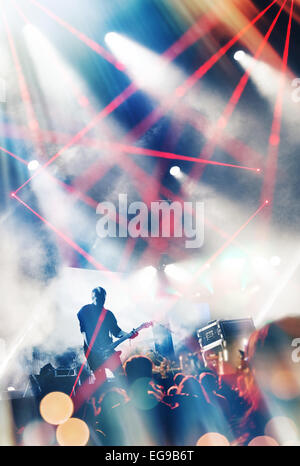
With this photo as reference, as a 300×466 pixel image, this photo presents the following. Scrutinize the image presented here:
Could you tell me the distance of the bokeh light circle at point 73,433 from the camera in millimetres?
2639

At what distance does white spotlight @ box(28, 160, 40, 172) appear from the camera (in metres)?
6.41

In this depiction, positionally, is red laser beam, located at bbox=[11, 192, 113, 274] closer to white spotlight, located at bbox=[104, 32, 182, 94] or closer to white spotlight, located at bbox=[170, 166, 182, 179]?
white spotlight, located at bbox=[170, 166, 182, 179]

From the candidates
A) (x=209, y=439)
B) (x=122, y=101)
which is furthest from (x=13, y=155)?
(x=209, y=439)

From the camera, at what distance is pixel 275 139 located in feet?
20.1

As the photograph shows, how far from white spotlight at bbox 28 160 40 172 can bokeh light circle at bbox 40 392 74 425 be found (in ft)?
14.7

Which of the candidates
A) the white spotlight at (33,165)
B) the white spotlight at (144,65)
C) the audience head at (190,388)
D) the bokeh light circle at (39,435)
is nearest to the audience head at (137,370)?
the audience head at (190,388)

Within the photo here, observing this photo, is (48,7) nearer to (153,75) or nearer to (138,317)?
(153,75)

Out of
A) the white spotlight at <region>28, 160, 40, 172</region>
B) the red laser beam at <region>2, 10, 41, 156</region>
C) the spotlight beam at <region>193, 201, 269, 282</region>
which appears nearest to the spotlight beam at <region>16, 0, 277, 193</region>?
the white spotlight at <region>28, 160, 40, 172</region>

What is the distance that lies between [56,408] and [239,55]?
644 cm

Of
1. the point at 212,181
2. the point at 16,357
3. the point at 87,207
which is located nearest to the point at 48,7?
the point at 87,207

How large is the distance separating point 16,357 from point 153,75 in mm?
6259

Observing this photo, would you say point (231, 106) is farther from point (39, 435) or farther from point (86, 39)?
point (39, 435)

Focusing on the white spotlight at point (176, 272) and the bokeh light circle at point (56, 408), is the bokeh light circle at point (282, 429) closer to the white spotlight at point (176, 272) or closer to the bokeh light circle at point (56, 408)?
the bokeh light circle at point (56, 408)

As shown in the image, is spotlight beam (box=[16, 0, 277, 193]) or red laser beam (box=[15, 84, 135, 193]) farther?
red laser beam (box=[15, 84, 135, 193])
